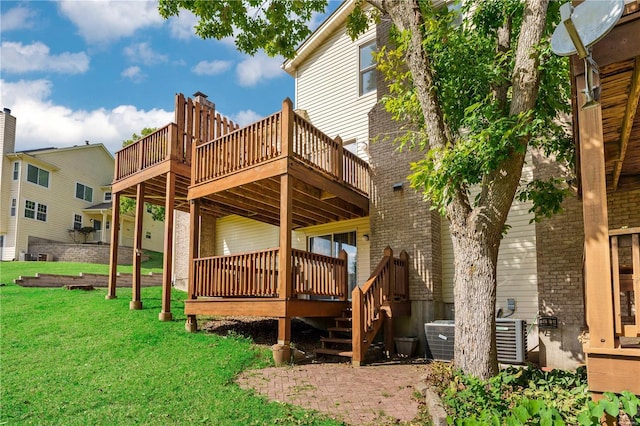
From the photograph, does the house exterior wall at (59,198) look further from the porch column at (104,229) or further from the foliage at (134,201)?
the foliage at (134,201)

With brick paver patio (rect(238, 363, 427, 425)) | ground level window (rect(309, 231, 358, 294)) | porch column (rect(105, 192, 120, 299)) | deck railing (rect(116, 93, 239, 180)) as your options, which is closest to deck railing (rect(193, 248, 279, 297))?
brick paver patio (rect(238, 363, 427, 425))

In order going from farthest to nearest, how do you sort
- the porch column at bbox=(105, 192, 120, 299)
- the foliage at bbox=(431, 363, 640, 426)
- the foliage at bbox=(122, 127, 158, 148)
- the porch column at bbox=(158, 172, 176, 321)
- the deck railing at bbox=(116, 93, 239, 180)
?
the foliage at bbox=(122, 127, 158, 148), the porch column at bbox=(105, 192, 120, 299), the deck railing at bbox=(116, 93, 239, 180), the porch column at bbox=(158, 172, 176, 321), the foliage at bbox=(431, 363, 640, 426)

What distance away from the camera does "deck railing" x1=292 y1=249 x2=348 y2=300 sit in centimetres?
907

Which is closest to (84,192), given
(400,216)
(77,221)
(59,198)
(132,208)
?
(77,221)

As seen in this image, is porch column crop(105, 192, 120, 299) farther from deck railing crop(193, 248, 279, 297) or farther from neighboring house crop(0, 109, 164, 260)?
neighboring house crop(0, 109, 164, 260)

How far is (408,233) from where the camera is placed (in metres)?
10.5

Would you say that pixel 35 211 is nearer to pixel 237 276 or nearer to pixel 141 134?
pixel 141 134

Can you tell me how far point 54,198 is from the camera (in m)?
27.6

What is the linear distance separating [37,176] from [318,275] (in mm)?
24112

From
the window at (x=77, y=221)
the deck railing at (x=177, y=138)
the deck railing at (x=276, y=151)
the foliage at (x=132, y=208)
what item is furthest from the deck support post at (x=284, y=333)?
the window at (x=77, y=221)

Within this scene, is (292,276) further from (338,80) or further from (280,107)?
(338,80)

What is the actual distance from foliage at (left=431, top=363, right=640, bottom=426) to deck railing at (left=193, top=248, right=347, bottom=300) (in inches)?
145

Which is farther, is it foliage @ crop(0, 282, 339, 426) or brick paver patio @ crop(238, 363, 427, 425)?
brick paver patio @ crop(238, 363, 427, 425)

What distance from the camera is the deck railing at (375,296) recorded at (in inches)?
331
